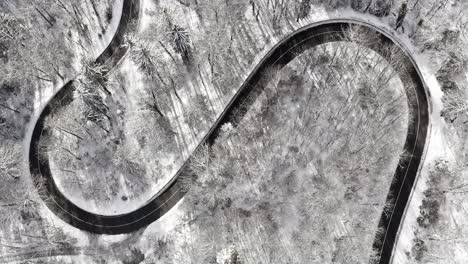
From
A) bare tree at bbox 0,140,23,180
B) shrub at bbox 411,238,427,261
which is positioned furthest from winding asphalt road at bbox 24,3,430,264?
shrub at bbox 411,238,427,261

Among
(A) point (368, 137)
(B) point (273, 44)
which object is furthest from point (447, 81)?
(B) point (273, 44)

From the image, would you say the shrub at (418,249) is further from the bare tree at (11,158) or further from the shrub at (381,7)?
the bare tree at (11,158)

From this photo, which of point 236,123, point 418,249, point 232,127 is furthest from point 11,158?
point 418,249

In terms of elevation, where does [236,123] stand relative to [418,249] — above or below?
above

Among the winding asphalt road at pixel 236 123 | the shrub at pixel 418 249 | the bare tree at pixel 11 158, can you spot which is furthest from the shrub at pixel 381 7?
the bare tree at pixel 11 158

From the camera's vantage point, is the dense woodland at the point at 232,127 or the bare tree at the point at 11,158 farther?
the bare tree at the point at 11,158

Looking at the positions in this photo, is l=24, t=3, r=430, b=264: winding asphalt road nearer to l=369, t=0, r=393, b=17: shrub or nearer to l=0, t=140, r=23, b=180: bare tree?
l=0, t=140, r=23, b=180: bare tree

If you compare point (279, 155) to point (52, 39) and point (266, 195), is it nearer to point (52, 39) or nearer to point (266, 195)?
point (266, 195)

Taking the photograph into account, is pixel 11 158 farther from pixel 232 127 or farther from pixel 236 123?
pixel 236 123
